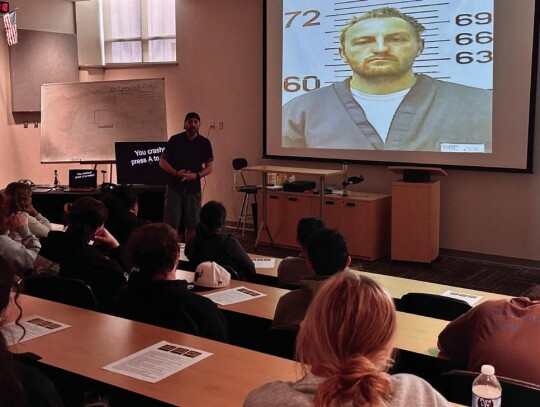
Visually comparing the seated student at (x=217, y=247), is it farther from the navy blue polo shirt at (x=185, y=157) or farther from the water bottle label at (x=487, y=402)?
the navy blue polo shirt at (x=185, y=157)

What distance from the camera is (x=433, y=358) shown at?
253 cm

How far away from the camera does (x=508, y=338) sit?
2.21m

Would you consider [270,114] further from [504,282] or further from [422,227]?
[504,282]

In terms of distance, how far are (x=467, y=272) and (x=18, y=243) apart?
14.5ft

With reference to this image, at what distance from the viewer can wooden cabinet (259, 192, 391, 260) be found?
7176mm

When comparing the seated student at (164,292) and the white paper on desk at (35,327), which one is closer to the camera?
the white paper on desk at (35,327)

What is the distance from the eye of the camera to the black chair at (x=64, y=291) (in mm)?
3232

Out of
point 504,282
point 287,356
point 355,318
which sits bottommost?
point 504,282

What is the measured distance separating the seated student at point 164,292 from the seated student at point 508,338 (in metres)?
1.06

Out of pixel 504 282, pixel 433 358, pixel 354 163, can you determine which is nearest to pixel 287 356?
pixel 433 358

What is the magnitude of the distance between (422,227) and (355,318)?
5715 mm

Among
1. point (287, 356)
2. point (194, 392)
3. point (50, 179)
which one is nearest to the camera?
point (194, 392)

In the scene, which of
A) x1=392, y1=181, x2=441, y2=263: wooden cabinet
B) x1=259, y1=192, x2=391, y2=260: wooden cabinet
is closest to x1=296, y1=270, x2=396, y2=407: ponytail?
x1=392, y1=181, x2=441, y2=263: wooden cabinet

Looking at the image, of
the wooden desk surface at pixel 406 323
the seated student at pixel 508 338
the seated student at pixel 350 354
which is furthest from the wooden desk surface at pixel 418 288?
the seated student at pixel 350 354
